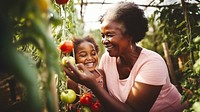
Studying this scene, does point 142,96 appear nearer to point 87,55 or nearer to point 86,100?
point 86,100

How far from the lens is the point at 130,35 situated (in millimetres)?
2150

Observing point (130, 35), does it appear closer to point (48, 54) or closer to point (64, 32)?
point (64, 32)

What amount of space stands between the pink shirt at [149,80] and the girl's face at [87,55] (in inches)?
11.0

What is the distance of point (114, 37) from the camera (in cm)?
201

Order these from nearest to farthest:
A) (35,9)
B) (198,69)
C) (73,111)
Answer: (35,9) < (198,69) < (73,111)

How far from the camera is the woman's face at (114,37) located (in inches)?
79.0

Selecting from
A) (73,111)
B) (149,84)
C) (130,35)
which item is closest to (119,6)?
(130,35)

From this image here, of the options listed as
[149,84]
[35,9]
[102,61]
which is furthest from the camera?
[102,61]

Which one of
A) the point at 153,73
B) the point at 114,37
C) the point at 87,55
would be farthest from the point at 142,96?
the point at 87,55

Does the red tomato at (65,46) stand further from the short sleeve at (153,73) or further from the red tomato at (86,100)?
the short sleeve at (153,73)

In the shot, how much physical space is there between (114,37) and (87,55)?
2.14 feet

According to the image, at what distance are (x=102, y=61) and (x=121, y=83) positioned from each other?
39 centimetres

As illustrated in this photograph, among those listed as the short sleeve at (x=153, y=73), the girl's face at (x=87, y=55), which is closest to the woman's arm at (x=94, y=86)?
the short sleeve at (x=153, y=73)

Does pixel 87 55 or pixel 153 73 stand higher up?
pixel 87 55
